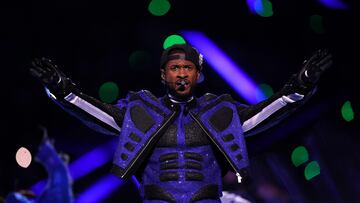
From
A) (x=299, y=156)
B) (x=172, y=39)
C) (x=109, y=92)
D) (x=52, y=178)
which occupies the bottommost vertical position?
(x=52, y=178)

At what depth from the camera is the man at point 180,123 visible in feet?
8.44

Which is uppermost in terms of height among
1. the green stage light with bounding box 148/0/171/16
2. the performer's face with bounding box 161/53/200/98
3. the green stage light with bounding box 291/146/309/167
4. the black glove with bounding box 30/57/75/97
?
the green stage light with bounding box 148/0/171/16

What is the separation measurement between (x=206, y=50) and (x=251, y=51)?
45 centimetres

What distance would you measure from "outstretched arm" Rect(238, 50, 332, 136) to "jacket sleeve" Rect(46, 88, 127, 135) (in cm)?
62

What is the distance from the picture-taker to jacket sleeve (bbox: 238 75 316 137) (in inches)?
106

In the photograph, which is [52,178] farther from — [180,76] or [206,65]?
[180,76]

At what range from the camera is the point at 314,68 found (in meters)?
2.60

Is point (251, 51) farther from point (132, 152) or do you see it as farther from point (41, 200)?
point (132, 152)

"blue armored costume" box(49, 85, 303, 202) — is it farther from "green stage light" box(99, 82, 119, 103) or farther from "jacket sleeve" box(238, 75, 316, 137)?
"green stage light" box(99, 82, 119, 103)

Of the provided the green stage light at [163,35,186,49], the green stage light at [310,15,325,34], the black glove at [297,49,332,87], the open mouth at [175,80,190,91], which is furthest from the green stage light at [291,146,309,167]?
the open mouth at [175,80,190,91]

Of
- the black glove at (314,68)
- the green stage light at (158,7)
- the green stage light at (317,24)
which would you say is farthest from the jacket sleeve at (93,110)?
the green stage light at (317,24)

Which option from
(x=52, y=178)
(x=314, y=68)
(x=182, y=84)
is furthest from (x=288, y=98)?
(x=52, y=178)

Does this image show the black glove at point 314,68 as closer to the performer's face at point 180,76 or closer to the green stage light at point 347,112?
the performer's face at point 180,76

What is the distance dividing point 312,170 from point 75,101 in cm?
349
